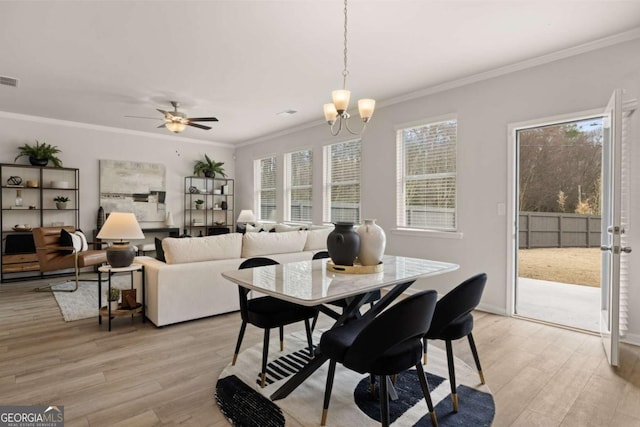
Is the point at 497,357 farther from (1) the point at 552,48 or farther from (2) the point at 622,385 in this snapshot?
(1) the point at 552,48

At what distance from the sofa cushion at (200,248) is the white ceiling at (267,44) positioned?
189 centimetres

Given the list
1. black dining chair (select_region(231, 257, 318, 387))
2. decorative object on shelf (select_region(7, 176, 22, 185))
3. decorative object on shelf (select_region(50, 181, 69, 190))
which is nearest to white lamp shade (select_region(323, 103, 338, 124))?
black dining chair (select_region(231, 257, 318, 387))

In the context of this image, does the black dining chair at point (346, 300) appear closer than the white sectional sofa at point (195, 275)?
Yes

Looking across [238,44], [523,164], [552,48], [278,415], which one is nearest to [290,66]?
[238,44]

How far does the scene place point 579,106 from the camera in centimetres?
327

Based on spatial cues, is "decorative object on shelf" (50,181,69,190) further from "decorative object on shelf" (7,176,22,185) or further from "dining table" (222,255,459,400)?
"dining table" (222,255,459,400)

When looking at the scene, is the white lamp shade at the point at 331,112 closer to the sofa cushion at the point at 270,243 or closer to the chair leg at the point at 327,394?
the sofa cushion at the point at 270,243

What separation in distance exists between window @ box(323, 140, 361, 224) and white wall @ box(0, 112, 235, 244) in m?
3.45

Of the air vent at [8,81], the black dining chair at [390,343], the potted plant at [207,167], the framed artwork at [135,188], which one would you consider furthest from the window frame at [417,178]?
the framed artwork at [135,188]

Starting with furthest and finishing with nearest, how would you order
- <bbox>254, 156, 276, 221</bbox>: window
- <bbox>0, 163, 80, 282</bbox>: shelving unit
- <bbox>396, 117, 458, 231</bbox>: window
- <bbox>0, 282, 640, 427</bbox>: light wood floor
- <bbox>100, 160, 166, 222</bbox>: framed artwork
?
<bbox>254, 156, 276, 221</bbox>: window < <bbox>100, 160, 166, 222</bbox>: framed artwork < <bbox>0, 163, 80, 282</bbox>: shelving unit < <bbox>396, 117, 458, 231</bbox>: window < <bbox>0, 282, 640, 427</bbox>: light wood floor

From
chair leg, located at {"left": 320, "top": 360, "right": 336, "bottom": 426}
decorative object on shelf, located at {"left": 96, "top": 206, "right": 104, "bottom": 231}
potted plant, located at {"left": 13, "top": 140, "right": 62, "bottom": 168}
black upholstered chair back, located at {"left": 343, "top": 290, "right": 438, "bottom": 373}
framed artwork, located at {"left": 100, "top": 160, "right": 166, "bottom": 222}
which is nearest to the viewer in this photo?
black upholstered chair back, located at {"left": 343, "top": 290, "right": 438, "bottom": 373}

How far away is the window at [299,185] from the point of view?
21.4ft

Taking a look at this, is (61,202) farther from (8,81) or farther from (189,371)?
(189,371)

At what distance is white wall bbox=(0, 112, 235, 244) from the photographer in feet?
19.1
